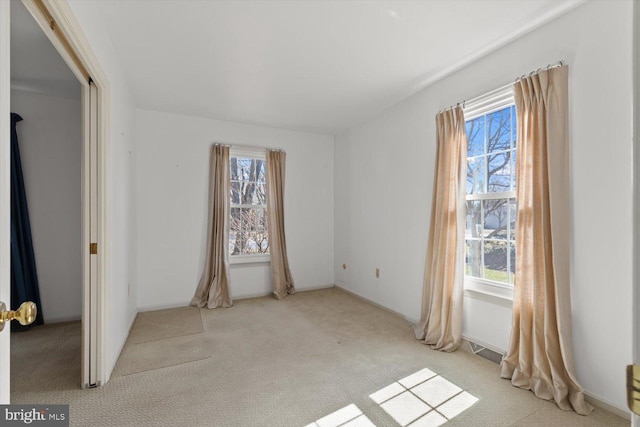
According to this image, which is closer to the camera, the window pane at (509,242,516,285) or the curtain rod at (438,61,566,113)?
the curtain rod at (438,61,566,113)

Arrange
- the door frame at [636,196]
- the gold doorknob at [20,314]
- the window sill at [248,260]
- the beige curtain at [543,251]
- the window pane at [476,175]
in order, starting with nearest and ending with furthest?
the door frame at [636,196]
the gold doorknob at [20,314]
the beige curtain at [543,251]
the window pane at [476,175]
the window sill at [248,260]

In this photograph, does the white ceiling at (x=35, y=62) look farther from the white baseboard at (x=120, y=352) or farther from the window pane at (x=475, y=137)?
the window pane at (x=475, y=137)

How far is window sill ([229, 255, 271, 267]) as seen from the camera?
4.30m

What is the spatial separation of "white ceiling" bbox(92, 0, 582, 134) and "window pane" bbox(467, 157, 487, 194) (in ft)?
2.93

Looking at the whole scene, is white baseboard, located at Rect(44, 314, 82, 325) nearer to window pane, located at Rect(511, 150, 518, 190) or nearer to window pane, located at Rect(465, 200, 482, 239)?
window pane, located at Rect(465, 200, 482, 239)

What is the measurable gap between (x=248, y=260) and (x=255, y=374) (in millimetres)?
2273

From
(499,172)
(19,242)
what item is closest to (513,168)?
(499,172)

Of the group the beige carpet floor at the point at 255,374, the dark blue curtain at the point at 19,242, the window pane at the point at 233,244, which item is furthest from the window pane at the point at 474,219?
the dark blue curtain at the point at 19,242

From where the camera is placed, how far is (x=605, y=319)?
5.93ft

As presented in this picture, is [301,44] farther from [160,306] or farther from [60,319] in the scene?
[60,319]

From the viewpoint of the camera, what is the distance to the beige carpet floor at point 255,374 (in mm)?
1784

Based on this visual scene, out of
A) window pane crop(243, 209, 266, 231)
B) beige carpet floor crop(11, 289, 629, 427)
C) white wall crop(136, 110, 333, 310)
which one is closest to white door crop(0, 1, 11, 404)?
beige carpet floor crop(11, 289, 629, 427)

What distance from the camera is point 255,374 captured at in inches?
88.8

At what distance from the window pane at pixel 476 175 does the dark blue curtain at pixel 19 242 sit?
15.2ft
